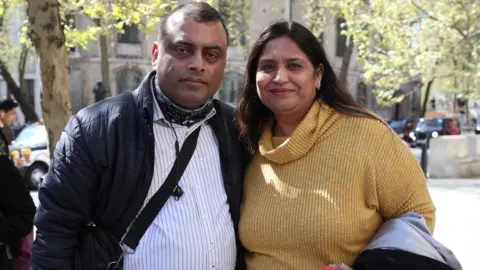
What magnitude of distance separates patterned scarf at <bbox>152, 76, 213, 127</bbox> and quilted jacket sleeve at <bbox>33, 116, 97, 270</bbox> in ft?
1.31

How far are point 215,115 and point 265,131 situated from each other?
0.97ft

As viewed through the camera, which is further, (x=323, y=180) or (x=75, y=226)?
(x=323, y=180)

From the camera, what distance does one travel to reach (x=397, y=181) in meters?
2.45

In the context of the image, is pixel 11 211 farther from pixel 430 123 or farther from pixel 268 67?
pixel 430 123

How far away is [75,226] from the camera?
231 cm

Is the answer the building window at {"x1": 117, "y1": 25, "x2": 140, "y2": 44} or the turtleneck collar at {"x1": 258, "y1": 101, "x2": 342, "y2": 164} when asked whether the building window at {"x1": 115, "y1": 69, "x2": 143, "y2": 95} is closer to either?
the building window at {"x1": 117, "y1": 25, "x2": 140, "y2": 44}

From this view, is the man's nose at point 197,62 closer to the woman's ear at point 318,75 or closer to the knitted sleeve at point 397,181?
the woman's ear at point 318,75

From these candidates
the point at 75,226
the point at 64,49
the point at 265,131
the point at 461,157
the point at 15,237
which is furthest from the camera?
the point at 461,157

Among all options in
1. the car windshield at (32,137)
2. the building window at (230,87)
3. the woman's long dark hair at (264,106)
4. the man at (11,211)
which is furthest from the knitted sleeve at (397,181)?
the building window at (230,87)

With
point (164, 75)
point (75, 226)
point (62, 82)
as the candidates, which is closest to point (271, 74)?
point (164, 75)

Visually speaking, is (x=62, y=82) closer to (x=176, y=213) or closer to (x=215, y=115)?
(x=215, y=115)

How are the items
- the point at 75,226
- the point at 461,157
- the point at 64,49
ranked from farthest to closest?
the point at 461,157, the point at 64,49, the point at 75,226

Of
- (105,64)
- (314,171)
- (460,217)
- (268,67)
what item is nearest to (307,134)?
(314,171)

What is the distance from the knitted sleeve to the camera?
245 cm
